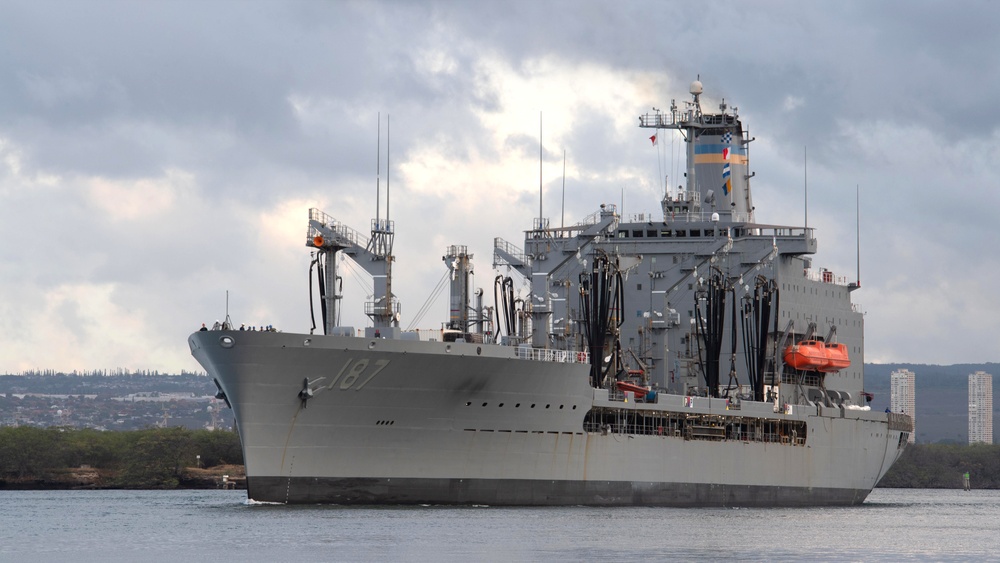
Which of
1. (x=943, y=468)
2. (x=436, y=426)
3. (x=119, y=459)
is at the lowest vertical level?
(x=943, y=468)

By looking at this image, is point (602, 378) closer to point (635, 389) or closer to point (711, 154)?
point (635, 389)

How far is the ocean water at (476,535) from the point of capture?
36.1 metres

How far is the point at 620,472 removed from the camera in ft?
173

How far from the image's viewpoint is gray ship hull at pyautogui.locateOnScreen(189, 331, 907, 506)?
45.2 metres

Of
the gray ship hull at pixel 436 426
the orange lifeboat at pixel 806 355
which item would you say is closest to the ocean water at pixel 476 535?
the gray ship hull at pixel 436 426

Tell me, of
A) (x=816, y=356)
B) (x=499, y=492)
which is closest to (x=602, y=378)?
(x=499, y=492)

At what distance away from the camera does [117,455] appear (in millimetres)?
91812

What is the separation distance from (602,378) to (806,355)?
11.5 meters

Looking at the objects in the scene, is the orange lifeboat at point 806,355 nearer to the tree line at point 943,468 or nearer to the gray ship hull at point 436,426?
the gray ship hull at point 436,426

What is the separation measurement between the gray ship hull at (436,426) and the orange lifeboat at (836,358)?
10.2 m

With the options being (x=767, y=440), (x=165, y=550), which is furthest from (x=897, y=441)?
(x=165, y=550)

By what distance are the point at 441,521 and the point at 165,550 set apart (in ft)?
28.2

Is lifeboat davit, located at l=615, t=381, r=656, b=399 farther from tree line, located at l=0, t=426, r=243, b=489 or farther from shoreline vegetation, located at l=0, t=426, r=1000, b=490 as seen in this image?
tree line, located at l=0, t=426, r=243, b=489

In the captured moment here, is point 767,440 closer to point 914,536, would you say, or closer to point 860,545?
point 914,536
